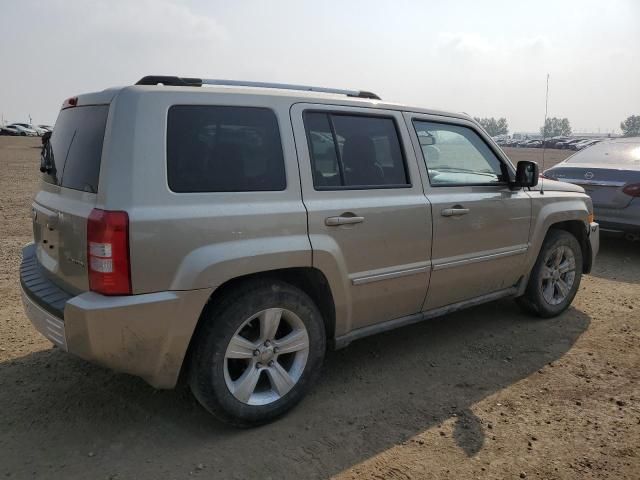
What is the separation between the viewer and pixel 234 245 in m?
2.81

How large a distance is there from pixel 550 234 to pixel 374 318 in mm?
2147

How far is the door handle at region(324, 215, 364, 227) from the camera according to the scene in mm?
3176

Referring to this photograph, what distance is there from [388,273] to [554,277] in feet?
7.23

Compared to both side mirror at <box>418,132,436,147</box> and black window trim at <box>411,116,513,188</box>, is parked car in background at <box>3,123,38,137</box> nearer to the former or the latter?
black window trim at <box>411,116,513,188</box>

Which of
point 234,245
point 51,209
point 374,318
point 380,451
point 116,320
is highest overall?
point 51,209

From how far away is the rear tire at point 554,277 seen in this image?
15.7 ft

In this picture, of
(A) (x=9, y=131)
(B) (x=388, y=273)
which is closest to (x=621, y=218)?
(B) (x=388, y=273)

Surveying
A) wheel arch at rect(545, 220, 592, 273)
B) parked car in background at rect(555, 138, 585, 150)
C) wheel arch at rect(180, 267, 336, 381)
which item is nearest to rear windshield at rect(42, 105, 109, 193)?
wheel arch at rect(180, 267, 336, 381)

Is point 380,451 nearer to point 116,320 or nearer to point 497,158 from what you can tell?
point 116,320

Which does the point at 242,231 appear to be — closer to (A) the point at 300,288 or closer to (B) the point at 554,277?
(A) the point at 300,288

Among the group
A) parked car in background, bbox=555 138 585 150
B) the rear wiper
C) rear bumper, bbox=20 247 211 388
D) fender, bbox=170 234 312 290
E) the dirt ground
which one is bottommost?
the dirt ground

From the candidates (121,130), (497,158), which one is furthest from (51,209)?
(497,158)

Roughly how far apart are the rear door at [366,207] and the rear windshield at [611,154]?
17.3ft

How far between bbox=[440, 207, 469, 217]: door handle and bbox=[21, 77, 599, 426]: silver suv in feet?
0.06
